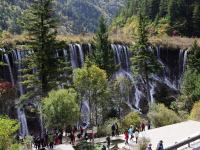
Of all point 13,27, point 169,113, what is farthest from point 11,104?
point 13,27

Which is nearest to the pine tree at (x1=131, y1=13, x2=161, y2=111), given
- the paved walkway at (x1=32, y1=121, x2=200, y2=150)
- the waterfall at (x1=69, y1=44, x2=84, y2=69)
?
the waterfall at (x1=69, y1=44, x2=84, y2=69)

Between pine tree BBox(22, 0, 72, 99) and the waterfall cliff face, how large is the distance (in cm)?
1218

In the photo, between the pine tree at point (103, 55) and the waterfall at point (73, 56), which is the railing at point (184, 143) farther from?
the waterfall at point (73, 56)

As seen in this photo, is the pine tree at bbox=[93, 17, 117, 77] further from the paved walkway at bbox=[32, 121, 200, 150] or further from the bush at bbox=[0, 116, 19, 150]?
the bush at bbox=[0, 116, 19, 150]

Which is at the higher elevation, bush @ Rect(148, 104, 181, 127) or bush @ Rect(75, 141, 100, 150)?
bush @ Rect(75, 141, 100, 150)

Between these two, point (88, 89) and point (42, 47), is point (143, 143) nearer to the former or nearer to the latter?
point (88, 89)

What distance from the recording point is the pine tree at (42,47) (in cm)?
4466

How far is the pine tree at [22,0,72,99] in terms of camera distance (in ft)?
147

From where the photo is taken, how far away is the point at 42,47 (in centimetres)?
4512

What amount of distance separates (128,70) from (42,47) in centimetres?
3181

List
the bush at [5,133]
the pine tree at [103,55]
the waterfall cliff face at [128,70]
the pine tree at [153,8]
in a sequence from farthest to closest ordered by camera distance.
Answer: the pine tree at [153,8]
the waterfall cliff face at [128,70]
the pine tree at [103,55]
the bush at [5,133]

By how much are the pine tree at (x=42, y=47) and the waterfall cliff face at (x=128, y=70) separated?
1218 cm

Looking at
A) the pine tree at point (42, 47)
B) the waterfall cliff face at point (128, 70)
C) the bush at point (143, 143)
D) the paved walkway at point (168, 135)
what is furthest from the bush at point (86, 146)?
the waterfall cliff face at point (128, 70)

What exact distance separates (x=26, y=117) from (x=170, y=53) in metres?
32.6
